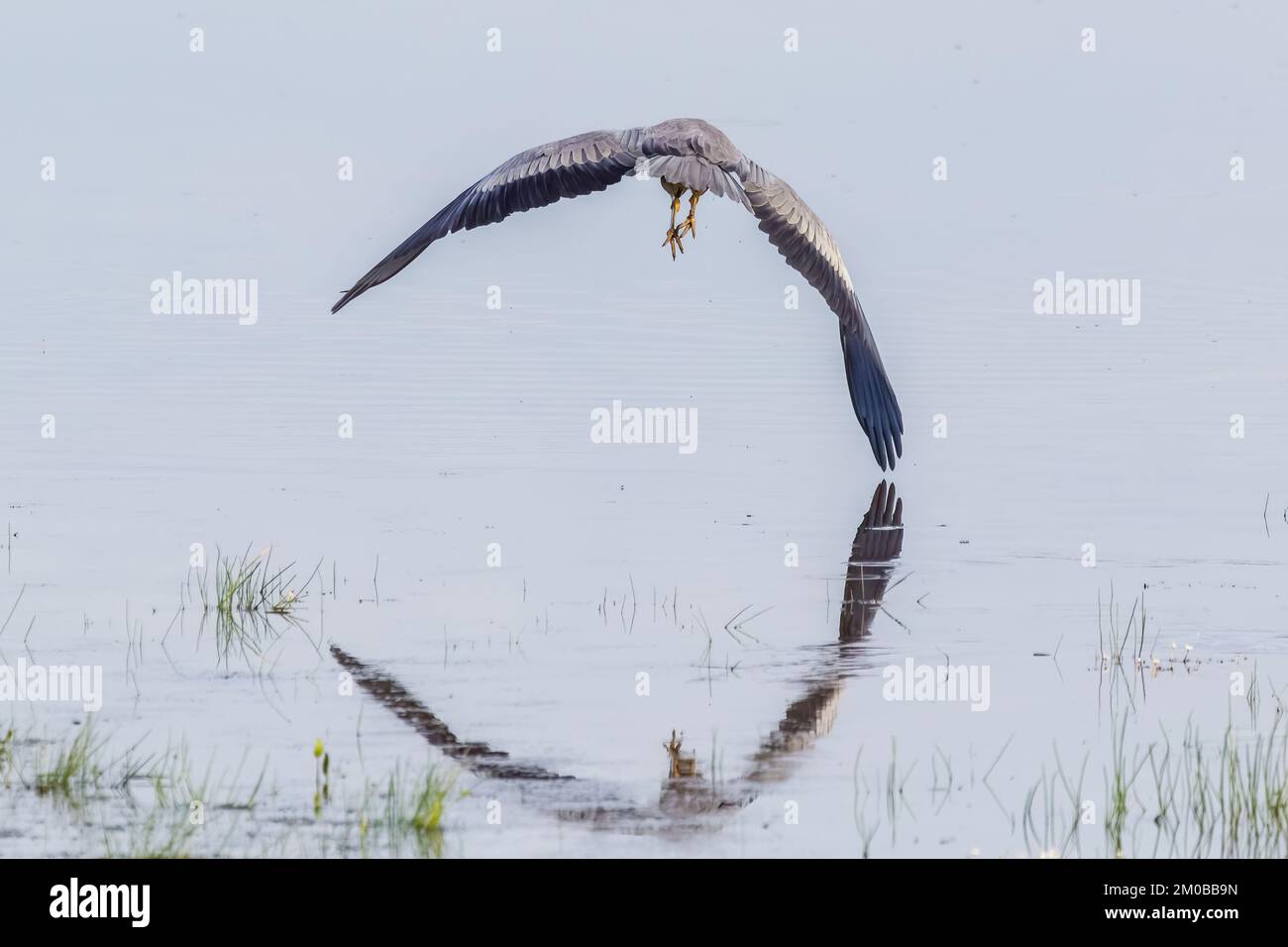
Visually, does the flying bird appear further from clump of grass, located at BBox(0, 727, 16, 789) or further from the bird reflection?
clump of grass, located at BBox(0, 727, 16, 789)

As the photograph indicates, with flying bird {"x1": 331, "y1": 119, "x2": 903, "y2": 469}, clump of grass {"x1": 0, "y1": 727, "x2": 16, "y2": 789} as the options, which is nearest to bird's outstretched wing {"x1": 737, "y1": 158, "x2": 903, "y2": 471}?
flying bird {"x1": 331, "y1": 119, "x2": 903, "y2": 469}

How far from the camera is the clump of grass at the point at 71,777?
8172mm

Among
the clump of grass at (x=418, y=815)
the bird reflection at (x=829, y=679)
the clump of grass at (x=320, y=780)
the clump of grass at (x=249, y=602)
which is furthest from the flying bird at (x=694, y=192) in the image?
the clump of grass at (x=418, y=815)

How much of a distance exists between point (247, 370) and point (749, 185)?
9.58m

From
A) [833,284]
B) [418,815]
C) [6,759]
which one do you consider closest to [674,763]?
[418,815]

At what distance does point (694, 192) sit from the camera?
12984mm

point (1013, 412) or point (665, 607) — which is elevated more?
point (1013, 412)

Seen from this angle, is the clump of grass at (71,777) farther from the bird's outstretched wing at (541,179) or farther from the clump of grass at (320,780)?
the bird's outstretched wing at (541,179)

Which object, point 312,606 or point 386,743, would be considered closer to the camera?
point 386,743

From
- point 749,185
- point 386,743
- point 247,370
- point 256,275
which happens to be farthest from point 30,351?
point 386,743

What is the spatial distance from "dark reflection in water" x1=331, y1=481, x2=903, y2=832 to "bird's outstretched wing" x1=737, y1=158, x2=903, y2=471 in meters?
2.37

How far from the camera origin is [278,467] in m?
16.0

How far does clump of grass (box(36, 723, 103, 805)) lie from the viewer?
8.17m
